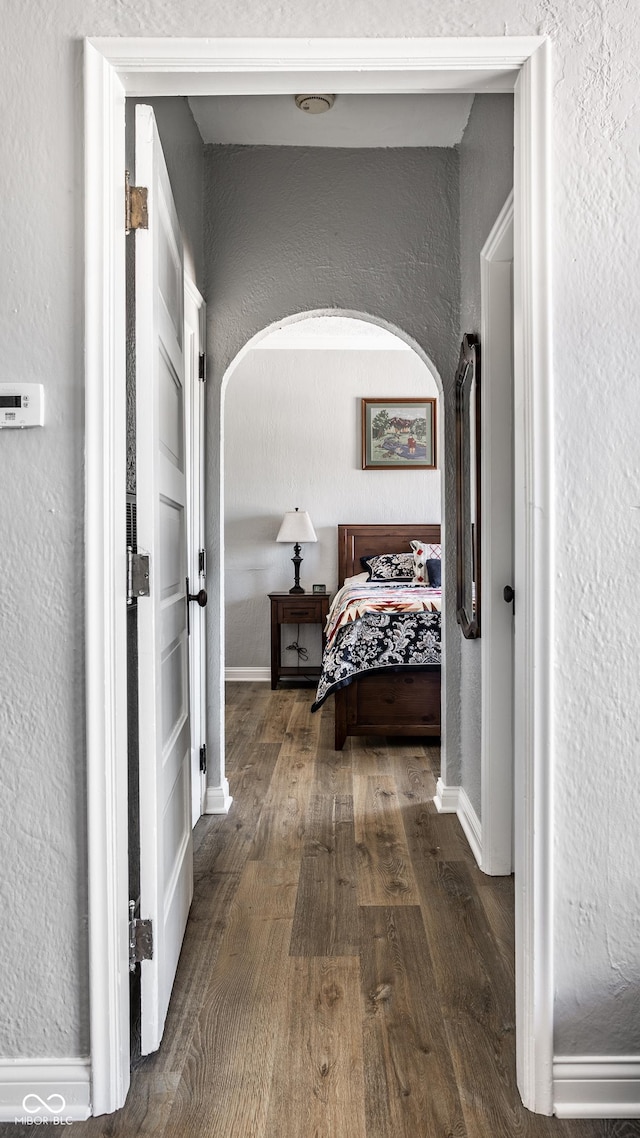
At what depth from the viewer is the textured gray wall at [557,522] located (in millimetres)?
1533

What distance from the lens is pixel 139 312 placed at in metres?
1.67

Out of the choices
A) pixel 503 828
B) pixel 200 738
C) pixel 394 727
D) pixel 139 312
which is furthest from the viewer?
pixel 394 727

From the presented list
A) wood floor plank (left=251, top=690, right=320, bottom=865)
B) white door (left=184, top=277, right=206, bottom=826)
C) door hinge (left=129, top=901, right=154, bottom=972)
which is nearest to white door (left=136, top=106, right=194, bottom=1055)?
door hinge (left=129, top=901, right=154, bottom=972)

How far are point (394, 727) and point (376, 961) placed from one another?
87.7 inches

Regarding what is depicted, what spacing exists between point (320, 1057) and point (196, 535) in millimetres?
1993

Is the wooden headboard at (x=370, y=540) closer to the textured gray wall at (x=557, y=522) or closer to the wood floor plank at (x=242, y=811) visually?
the wood floor plank at (x=242, y=811)

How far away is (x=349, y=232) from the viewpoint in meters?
3.29

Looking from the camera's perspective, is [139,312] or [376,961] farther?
[376,961]

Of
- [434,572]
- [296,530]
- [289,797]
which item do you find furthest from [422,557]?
[289,797]

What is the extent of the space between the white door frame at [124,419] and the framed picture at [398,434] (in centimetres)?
493

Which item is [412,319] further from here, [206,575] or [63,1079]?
[63,1079]

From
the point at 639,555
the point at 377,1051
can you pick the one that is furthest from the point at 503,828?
the point at 639,555

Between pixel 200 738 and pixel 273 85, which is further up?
pixel 273 85

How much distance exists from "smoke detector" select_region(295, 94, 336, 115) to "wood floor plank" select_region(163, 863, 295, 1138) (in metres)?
2.77
